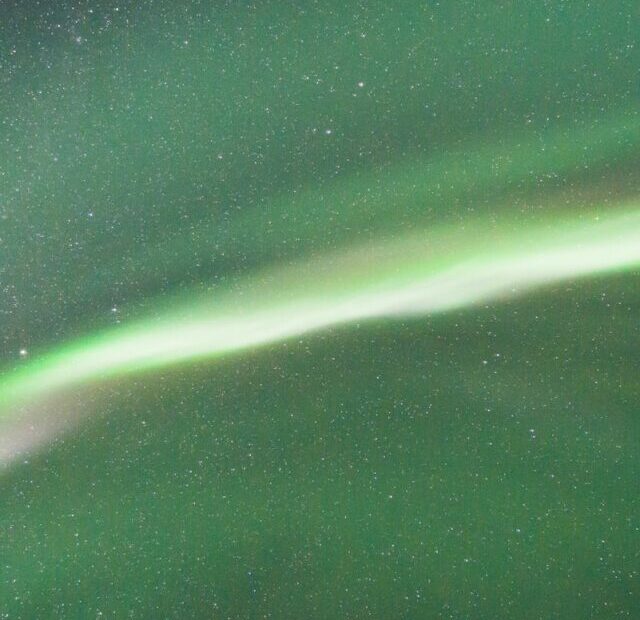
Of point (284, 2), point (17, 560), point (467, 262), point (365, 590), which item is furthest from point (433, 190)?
point (17, 560)

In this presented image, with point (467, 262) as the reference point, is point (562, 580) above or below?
below

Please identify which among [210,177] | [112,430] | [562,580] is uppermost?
[210,177]

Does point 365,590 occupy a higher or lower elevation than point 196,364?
lower

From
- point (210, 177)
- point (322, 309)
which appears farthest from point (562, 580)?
point (210, 177)

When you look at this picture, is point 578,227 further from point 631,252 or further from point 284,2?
point 284,2

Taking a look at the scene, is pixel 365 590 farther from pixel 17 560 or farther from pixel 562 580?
pixel 17 560
